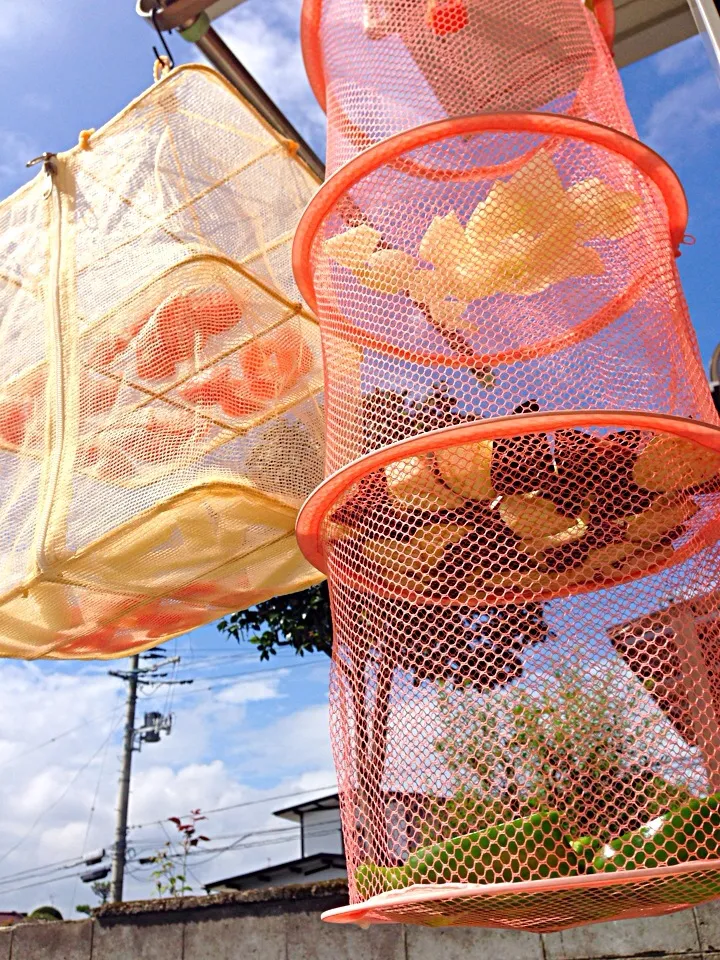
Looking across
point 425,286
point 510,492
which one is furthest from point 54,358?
point 510,492

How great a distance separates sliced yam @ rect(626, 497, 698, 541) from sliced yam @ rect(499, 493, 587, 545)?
0.22 feet

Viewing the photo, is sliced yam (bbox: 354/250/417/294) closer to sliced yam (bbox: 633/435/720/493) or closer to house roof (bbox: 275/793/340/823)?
sliced yam (bbox: 633/435/720/493)

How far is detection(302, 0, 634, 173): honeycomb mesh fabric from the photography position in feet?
5.24

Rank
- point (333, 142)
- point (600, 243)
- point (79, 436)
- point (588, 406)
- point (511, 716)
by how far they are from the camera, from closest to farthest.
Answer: point (511, 716) → point (588, 406) → point (600, 243) → point (333, 142) → point (79, 436)

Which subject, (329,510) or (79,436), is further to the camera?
(79,436)

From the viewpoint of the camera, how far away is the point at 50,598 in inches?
74.1

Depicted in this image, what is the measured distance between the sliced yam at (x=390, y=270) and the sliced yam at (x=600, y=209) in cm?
27

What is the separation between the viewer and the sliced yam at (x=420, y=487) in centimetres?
128

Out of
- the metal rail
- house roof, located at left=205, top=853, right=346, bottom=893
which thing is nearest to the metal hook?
the metal rail

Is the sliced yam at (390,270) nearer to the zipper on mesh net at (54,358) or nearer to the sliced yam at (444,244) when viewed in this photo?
the sliced yam at (444,244)

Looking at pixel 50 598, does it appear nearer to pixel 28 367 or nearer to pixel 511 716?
pixel 28 367

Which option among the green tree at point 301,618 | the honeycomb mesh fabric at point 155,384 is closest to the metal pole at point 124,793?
the green tree at point 301,618

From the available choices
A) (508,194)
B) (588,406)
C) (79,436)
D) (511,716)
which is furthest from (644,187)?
(79,436)

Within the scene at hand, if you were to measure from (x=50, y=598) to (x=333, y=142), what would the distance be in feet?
3.52
